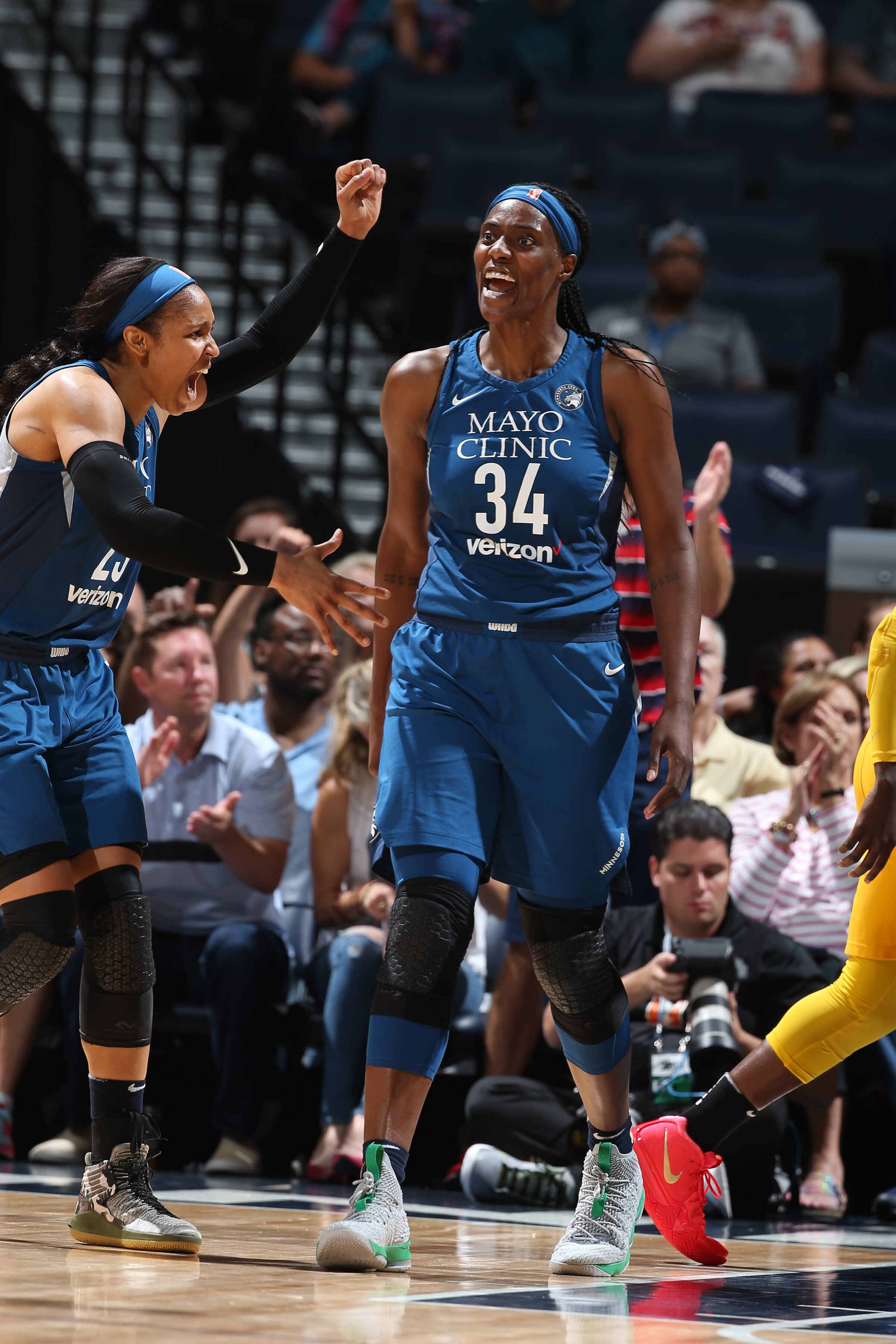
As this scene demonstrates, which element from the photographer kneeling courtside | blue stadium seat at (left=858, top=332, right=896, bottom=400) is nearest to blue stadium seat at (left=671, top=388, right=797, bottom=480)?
blue stadium seat at (left=858, top=332, right=896, bottom=400)

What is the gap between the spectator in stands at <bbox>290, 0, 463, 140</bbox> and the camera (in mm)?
9531

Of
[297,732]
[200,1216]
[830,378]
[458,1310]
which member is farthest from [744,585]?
[458,1310]

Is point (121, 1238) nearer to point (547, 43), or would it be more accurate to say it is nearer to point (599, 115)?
point (599, 115)

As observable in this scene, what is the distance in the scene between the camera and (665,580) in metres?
3.11

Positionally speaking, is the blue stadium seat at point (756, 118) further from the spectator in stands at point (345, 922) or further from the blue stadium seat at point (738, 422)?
the spectator in stands at point (345, 922)

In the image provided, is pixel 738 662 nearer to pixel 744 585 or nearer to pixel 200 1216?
pixel 744 585

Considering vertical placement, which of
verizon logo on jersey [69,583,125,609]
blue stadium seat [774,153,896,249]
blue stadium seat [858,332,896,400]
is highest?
blue stadium seat [774,153,896,249]

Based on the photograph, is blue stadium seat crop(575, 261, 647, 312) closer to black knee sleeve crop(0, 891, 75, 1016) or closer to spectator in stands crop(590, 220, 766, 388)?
spectator in stands crop(590, 220, 766, 388)

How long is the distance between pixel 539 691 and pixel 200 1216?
4.47 feet

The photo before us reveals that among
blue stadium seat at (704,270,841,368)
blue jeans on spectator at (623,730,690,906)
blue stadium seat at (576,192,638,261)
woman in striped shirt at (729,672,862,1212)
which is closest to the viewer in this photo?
blue jeans on spectator at (623,730,690,906)

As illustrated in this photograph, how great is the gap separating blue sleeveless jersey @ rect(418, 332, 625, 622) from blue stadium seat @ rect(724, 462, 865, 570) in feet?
12.3

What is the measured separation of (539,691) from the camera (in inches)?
116

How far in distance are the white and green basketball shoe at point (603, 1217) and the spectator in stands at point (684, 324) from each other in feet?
15.4

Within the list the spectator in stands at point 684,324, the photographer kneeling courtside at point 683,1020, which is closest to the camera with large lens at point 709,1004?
the photographer kneeling courtside at point 683,1020
